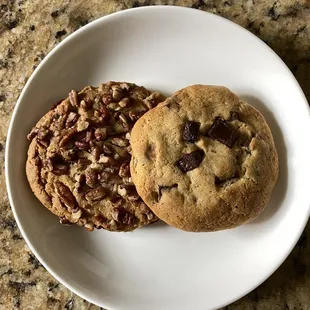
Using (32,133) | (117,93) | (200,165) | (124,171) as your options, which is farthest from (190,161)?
(32,133)

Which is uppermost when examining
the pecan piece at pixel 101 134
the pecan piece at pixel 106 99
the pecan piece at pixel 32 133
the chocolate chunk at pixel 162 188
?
the pecan piece at pixel 106 99

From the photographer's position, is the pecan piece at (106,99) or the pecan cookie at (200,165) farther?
the pecan piece at (106,99)

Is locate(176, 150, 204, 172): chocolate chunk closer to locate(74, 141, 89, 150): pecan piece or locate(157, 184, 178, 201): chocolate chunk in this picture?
locate(157, 184, 178, 201): chocolate chunk

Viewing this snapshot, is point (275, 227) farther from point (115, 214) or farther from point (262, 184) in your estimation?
point (115, 214)

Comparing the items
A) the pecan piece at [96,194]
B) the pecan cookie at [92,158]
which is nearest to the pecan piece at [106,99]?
the pecan cookie at [92,158]

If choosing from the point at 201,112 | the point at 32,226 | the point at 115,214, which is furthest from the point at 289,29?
the point at 32,226

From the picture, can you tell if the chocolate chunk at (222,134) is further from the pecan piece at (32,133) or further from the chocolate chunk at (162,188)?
the pecan piece at (32,133)
